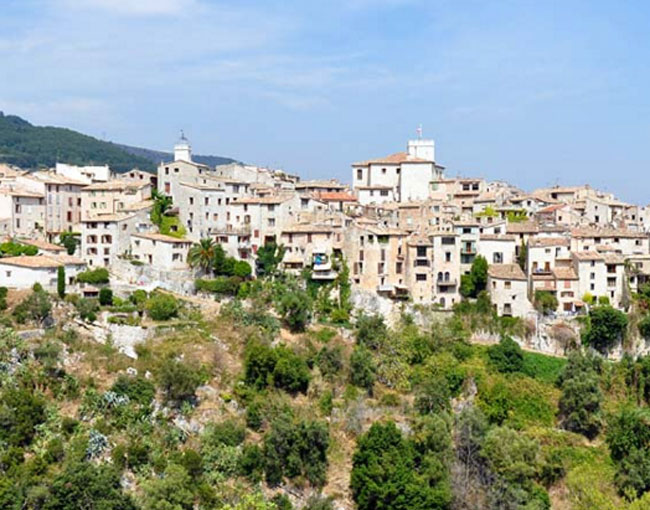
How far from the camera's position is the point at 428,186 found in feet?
218

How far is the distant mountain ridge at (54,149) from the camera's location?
141 meters

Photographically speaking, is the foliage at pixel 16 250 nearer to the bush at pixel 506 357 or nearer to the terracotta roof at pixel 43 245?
the terracotta roof at pixel 43 245

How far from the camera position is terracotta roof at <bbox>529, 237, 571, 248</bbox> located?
51344 millimetres

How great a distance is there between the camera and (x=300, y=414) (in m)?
40.2

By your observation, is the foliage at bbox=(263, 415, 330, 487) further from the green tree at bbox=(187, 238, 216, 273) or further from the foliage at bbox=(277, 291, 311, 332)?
the green tree at bbox=(187, 238, 216, 273)

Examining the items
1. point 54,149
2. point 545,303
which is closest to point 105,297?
point 545,303

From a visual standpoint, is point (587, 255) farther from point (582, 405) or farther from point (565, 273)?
point (582, 405)

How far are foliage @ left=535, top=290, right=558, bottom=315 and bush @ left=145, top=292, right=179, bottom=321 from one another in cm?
2161

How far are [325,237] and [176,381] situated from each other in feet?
54.2

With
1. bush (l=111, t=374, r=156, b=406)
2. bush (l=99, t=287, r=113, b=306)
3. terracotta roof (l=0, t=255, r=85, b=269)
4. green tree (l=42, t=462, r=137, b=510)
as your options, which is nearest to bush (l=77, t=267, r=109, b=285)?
terracotta roof (l=0, t=255, r=85, b=269)

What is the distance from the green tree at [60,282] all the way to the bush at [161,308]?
484cm

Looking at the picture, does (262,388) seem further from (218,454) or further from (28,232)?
(28,232)

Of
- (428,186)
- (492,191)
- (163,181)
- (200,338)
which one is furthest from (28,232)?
(492,191)

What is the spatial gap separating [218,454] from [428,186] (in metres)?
35.8
